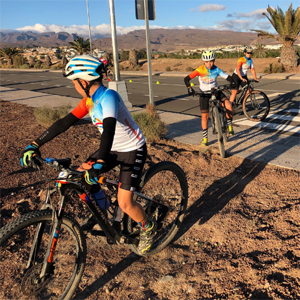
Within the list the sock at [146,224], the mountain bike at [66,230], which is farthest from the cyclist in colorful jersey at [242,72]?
the sock at [146,224]

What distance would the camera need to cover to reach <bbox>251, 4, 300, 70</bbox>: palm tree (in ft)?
73.0

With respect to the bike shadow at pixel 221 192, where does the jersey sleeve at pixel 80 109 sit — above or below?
above

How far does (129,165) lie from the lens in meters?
2.99

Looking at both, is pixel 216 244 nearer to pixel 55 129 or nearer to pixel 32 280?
pixel 32 280

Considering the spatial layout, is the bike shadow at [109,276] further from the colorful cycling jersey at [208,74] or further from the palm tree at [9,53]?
the palm tree at [9,53]

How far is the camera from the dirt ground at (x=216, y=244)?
9.56 feet

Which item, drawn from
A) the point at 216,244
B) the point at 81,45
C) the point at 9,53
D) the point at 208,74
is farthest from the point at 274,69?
the point at 9,53

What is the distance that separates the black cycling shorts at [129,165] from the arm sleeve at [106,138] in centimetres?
51

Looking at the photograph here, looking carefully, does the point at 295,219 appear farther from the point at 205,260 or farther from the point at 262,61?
the point at 262,61

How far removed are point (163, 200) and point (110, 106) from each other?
153cm

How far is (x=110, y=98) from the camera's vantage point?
260 cm

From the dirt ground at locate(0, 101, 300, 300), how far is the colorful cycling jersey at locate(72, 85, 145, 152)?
4.32 ft

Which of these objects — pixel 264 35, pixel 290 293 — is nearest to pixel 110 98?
pixel 290 293

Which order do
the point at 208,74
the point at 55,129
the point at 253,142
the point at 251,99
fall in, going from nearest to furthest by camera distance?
1. the point at 55,129
2. the point at 208,74
3. the point at 253,142
4. the point at 251,99
